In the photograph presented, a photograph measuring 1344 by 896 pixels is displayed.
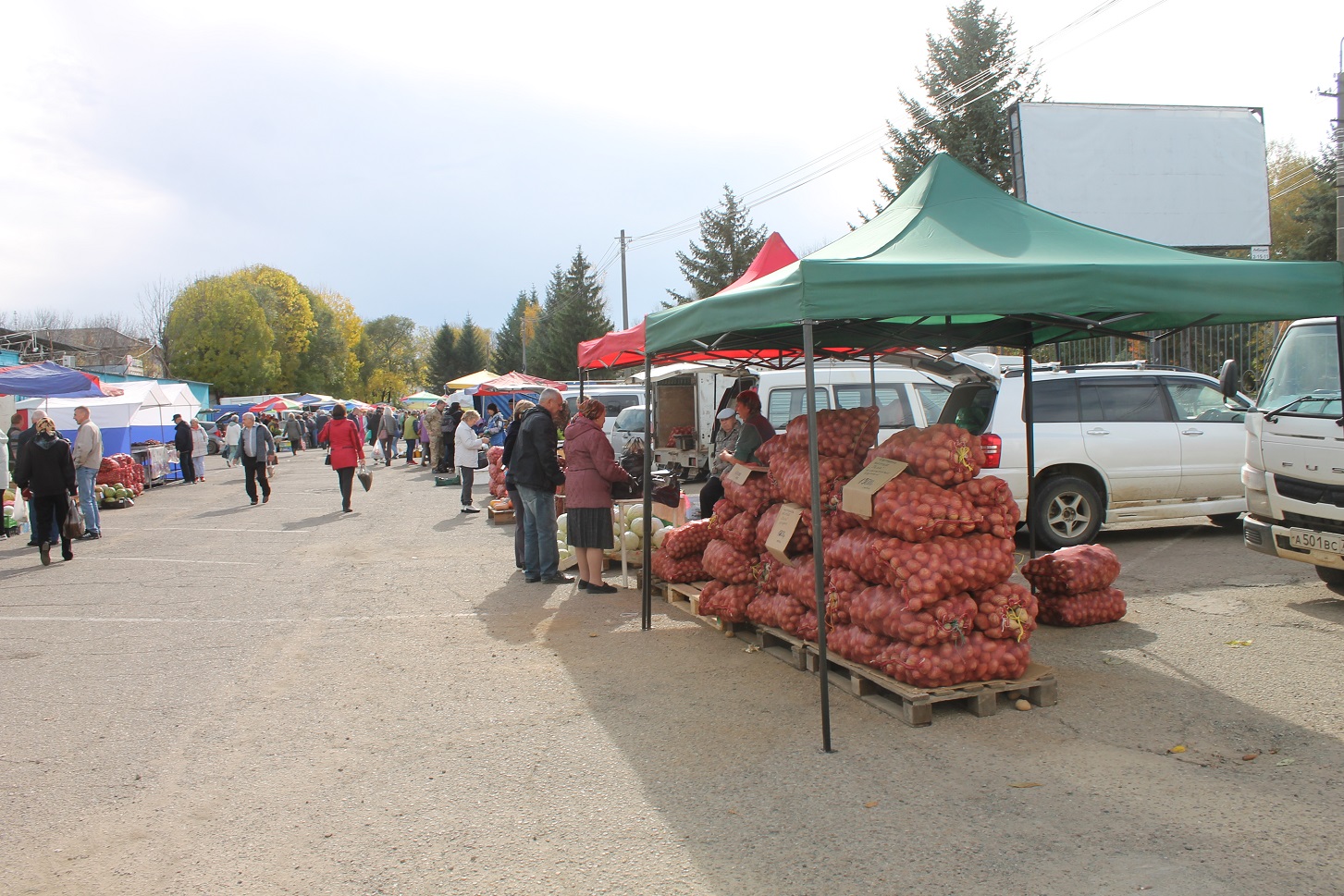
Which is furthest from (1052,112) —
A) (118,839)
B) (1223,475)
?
(118,839)

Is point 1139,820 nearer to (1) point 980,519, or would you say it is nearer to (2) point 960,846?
(2) point 960,846

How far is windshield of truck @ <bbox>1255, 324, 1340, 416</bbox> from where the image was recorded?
6.97m

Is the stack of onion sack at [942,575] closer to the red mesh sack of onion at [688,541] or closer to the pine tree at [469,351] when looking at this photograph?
the red mesh sack of onion at [688,541]

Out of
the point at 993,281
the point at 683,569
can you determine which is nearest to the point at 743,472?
the point at 683,569

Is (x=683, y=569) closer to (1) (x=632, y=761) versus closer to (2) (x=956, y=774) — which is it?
(1) (x=632, y=761)

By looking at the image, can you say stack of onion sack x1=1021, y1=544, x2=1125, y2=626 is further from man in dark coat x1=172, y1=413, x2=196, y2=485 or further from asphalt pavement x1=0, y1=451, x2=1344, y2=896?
man in dark coat x1=172, y1=413, x2=196, y2=485

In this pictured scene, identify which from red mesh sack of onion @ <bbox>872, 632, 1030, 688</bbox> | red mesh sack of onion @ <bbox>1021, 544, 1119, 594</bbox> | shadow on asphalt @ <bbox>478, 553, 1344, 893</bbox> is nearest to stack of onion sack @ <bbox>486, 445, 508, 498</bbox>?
shadow on asphalt @ <bbox>478, 553, 1344, 893</bbox>

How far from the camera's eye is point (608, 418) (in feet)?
74.6

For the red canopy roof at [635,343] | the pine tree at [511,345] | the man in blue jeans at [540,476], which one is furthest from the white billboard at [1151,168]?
the pine tree at [511,345]

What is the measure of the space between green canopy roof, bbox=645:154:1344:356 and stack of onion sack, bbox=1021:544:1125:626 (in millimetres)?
1878

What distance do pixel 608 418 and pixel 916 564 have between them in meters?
18.1

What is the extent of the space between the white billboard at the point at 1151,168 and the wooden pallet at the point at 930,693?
45.6 feet

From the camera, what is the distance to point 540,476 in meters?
8.91

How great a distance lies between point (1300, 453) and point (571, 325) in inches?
2044
